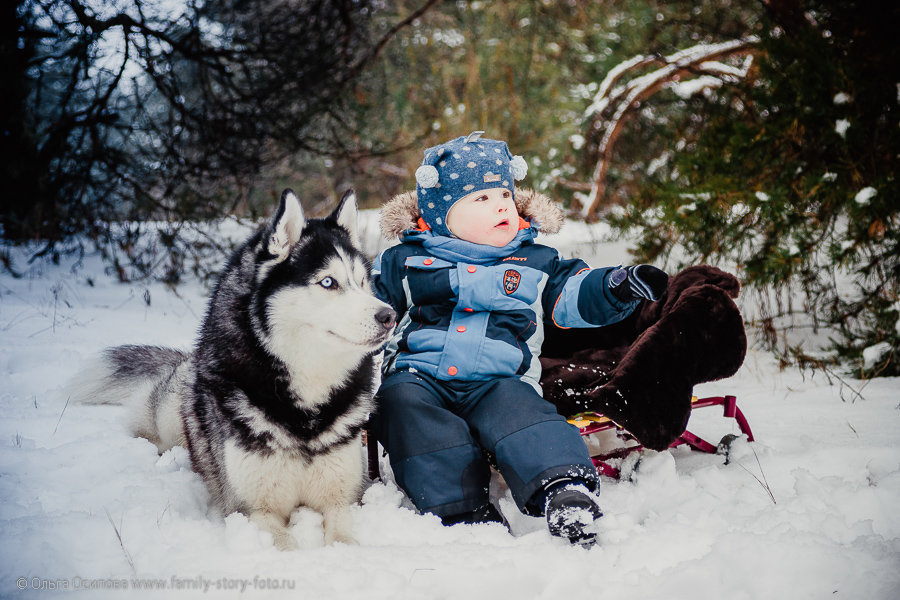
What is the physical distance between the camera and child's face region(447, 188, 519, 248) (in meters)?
2.68

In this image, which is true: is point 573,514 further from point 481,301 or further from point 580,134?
point 580,134

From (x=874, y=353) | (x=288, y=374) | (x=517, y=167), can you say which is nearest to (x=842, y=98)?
(x=874, y=353)

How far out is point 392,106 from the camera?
11.1 m

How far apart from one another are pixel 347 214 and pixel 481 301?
71 centimetres

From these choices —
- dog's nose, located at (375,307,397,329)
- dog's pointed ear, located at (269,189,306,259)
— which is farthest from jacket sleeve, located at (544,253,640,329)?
dog's pointed ear, located at (269,189,306,259)

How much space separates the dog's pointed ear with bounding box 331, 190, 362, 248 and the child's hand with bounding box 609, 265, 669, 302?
1.13 m

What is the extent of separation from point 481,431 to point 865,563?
4.22ft

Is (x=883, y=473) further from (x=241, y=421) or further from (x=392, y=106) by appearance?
(x=392, y=106)

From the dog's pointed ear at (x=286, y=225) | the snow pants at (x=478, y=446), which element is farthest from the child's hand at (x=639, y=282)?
the dog's pointed ear at (x=286, y=225)

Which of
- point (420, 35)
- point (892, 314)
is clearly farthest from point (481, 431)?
point (420, 35)

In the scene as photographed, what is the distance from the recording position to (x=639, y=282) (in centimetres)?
227

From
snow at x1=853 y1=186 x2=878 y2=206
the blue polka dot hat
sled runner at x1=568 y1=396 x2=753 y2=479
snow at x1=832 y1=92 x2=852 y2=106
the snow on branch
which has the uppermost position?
the snow on branch

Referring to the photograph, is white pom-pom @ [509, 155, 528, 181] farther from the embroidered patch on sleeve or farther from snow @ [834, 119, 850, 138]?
snow @ [834, 119, 850, 138]

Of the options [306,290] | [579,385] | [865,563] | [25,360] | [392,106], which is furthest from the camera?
[392,106]
